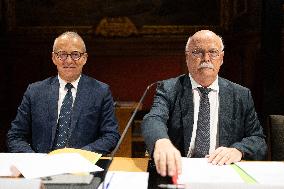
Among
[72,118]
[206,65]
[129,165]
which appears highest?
[206,65]

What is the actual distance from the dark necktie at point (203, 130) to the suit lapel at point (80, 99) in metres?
0.86

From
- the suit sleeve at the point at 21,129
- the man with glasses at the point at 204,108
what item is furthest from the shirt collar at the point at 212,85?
the suit sleeve at the point at 21,129

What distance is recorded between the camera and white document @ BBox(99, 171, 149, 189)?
1.65 meters

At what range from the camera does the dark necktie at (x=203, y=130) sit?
7.75 ft

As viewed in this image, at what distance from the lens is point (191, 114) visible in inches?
95.7

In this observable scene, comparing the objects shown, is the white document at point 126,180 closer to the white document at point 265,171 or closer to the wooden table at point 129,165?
the wooden table at point 129,165

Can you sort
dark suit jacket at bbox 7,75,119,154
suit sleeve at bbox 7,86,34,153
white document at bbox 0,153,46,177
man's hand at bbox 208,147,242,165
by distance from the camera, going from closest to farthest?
white document at bbox 0,153,46,177, man's hand at bbox 208,147,242,165, suit sleeve at bbox 7,86,34,153, dark suit jacket at bbox 7,75,119,154

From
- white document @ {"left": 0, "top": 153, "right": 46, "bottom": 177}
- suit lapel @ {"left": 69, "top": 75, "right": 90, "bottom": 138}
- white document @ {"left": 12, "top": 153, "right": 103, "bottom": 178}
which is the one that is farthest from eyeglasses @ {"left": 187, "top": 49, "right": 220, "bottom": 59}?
white document @ {"left": 0, "top": 153, "right": 46, "bottom": 177}

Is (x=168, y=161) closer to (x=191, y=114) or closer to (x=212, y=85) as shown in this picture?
(x=191, y=114)

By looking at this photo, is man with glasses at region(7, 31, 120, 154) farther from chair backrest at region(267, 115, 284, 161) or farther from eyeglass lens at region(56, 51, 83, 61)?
chair backrest at region(267, 115, 284, 161)

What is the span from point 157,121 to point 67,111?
791 millimetres

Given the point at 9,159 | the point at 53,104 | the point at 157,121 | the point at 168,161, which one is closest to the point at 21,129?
the point at 53,104

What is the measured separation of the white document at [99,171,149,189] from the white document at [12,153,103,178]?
8 cm

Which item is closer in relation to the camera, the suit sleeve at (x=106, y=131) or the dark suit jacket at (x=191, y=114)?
the dark suit jacket at (x=191, y=114)
